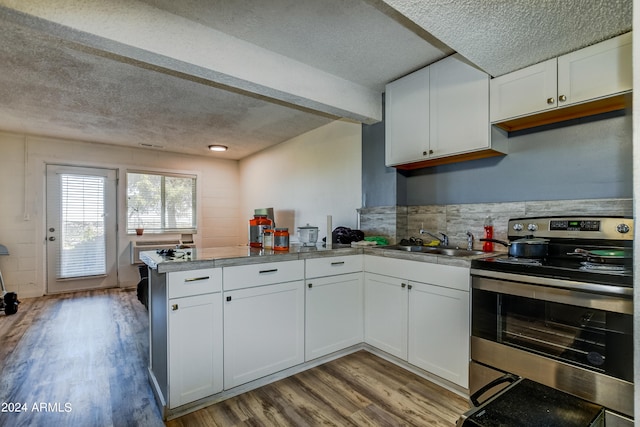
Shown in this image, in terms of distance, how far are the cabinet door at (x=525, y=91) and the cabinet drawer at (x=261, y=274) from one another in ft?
5.81

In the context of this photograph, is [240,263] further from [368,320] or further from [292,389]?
[368,320]

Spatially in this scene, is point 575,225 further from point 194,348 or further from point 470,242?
point 194,348

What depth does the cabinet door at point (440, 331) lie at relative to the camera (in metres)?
2.04

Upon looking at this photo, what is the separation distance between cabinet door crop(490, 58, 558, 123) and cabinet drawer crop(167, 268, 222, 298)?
2159mm

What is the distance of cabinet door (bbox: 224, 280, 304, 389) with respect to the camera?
2059 mm

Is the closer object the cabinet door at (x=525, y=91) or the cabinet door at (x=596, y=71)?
the cabinet door at (x=596, y=71)

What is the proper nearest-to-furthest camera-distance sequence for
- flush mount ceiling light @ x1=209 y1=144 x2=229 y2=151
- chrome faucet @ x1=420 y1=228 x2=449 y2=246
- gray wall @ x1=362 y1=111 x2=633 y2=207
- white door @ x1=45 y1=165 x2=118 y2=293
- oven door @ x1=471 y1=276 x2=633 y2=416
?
oven door @ x1=471 y1=276 x2=633 y2=416 < gray wall @ x1=362 y1=111 x2=633 y2=207 < chrome faucet @ x1=420 y1=228 x2=449 y2=246 < white door @ x1=45 y1=165 x2=118 y2=293 < flush mount ceiling light @ x1=209 y1=144 x2=229 y2=151

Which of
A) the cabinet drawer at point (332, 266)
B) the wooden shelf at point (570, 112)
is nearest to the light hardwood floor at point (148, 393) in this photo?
the cabinet drawer at point (332, 266)

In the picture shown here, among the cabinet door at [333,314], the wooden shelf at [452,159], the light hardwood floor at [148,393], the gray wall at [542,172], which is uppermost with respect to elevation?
the wooden shelf at [452,159]

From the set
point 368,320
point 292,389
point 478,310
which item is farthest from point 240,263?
point 478,310

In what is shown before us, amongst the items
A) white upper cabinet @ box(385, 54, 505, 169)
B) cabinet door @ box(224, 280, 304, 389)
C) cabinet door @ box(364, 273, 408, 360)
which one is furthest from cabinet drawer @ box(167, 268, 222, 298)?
white upper cabinet @ box(385, 54, 505, 169)

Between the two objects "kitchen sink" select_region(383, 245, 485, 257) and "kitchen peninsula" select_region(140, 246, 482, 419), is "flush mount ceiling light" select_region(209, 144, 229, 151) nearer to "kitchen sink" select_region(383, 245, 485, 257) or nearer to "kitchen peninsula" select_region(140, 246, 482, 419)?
"kitchen peninsula" select_region(140, 246, 482, 419)

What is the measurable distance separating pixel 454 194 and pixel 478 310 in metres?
1.16

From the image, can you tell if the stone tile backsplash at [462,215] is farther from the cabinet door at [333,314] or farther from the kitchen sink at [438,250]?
the cabinet door at [333,314]
